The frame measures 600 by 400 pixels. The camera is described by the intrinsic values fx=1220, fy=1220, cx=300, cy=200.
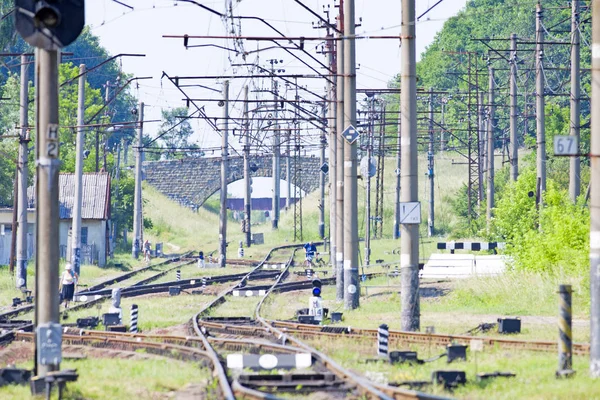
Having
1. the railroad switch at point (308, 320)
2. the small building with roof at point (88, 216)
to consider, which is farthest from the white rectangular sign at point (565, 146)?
the small building with roof at point (88, 216)

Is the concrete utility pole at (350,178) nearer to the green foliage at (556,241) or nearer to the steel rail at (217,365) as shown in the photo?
the steel rail at (217,365)

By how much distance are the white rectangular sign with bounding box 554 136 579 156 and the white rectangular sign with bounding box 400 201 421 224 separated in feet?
23.8

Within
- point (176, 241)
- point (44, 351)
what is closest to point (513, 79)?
point (44, 351)

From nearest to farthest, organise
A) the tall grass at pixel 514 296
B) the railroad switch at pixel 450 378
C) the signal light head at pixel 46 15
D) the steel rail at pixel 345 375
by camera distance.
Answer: the steel rail at pixel 345 375 < the signal light head at pixel 46 15 < the railroad switch at pixel 450 378 < the tall grass at pixel 514 296

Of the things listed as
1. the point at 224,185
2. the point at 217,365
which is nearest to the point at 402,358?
the point at 217,365

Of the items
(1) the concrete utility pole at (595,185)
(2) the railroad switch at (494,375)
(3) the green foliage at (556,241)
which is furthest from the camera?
(3) the green foliage at (556,241)

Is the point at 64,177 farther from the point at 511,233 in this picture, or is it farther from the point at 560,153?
the point at 560,153

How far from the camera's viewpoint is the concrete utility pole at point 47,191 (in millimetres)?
14805

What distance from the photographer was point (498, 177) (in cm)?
7850

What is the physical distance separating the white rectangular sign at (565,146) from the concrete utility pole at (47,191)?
6.48m

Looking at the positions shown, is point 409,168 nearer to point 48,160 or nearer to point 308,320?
point 308,320

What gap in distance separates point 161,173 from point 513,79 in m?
66.6

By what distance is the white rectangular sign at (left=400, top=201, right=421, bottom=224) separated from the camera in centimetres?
2342

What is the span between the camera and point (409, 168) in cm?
2355
